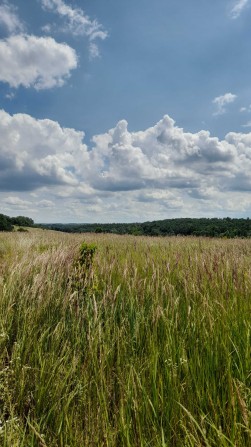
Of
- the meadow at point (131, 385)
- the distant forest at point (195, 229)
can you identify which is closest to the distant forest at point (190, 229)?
the distant forest at point (195, 229)

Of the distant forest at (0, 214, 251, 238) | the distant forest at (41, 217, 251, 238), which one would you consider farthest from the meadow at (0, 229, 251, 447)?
the distant forest at (41, 217, 251, 238)

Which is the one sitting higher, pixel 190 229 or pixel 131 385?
pixel 190 229

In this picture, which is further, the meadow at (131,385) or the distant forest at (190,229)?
the distant forest at (190,229)

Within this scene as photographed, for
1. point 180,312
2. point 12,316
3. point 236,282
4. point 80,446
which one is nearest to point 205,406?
point 80,446

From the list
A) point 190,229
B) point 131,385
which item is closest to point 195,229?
point 190,229

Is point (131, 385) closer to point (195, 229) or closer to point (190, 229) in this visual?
point (195, 229)

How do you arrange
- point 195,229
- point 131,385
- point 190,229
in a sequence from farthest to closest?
1. point 190,229
2. point 195,229
3. point 131,385

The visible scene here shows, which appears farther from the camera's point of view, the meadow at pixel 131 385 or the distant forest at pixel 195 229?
the distant forest at pixel 195 229

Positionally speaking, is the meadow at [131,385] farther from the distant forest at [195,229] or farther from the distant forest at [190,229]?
the distant forest at [195,229]

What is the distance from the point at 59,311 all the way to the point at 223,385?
1.82m

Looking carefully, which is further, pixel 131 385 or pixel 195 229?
pixel 195 229

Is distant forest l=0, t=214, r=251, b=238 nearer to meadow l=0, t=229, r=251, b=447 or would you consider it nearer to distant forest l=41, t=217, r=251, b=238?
distant forest l=41, t=217, r=251, b=238

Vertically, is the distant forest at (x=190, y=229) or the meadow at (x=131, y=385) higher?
the distant forest at (x=190, y=229)

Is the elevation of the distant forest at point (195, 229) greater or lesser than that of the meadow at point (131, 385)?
greater
